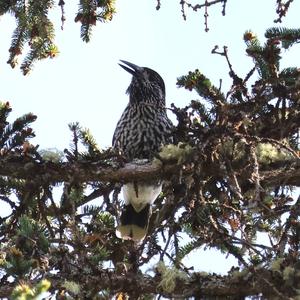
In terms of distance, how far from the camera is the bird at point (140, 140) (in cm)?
542

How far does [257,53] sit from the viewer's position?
3.86 metres

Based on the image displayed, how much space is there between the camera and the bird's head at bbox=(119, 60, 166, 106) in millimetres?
6043

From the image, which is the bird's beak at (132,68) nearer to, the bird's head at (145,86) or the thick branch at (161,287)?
the bird's head at (145,86)

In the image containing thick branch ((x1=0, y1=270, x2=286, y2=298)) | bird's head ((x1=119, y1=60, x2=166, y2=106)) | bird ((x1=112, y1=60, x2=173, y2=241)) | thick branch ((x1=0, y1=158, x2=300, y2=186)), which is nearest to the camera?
thick branch ((x1=0, y1=270, x2=286, y2=298))

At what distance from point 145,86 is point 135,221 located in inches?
49.3

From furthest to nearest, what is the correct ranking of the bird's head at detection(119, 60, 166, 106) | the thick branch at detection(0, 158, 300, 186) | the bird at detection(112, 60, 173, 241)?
the bird's head at detection(119, 60, 166, 106) < the bird at detection(112, 60, 173, 241) < the thick branch at detection(0, 158, 300, 186)

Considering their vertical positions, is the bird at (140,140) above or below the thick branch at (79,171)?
above

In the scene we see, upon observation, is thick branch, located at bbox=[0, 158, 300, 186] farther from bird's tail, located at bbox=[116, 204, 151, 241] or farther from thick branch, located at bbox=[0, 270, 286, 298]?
bird's tail, located at bbox=[116, 204, 151, 241]

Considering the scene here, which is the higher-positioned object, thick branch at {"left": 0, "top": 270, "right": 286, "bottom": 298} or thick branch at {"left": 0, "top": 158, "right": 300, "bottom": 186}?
thick branch at {"left": 0, "top": 158, "right": 300, "bottom": 186}

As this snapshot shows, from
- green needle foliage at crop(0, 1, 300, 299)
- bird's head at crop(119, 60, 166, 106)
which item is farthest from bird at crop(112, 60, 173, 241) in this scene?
green needle foliage at crop(0, 1, 300, 299)

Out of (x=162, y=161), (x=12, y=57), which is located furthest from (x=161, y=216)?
(x=12, y=57)

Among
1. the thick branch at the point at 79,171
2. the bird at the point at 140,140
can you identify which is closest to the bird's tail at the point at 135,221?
the bird at the point at 140,140

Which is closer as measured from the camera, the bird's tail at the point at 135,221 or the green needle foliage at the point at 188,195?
the green needle foliage at the point at 188,195

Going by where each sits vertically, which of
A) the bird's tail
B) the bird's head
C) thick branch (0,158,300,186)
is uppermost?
the bird's head
